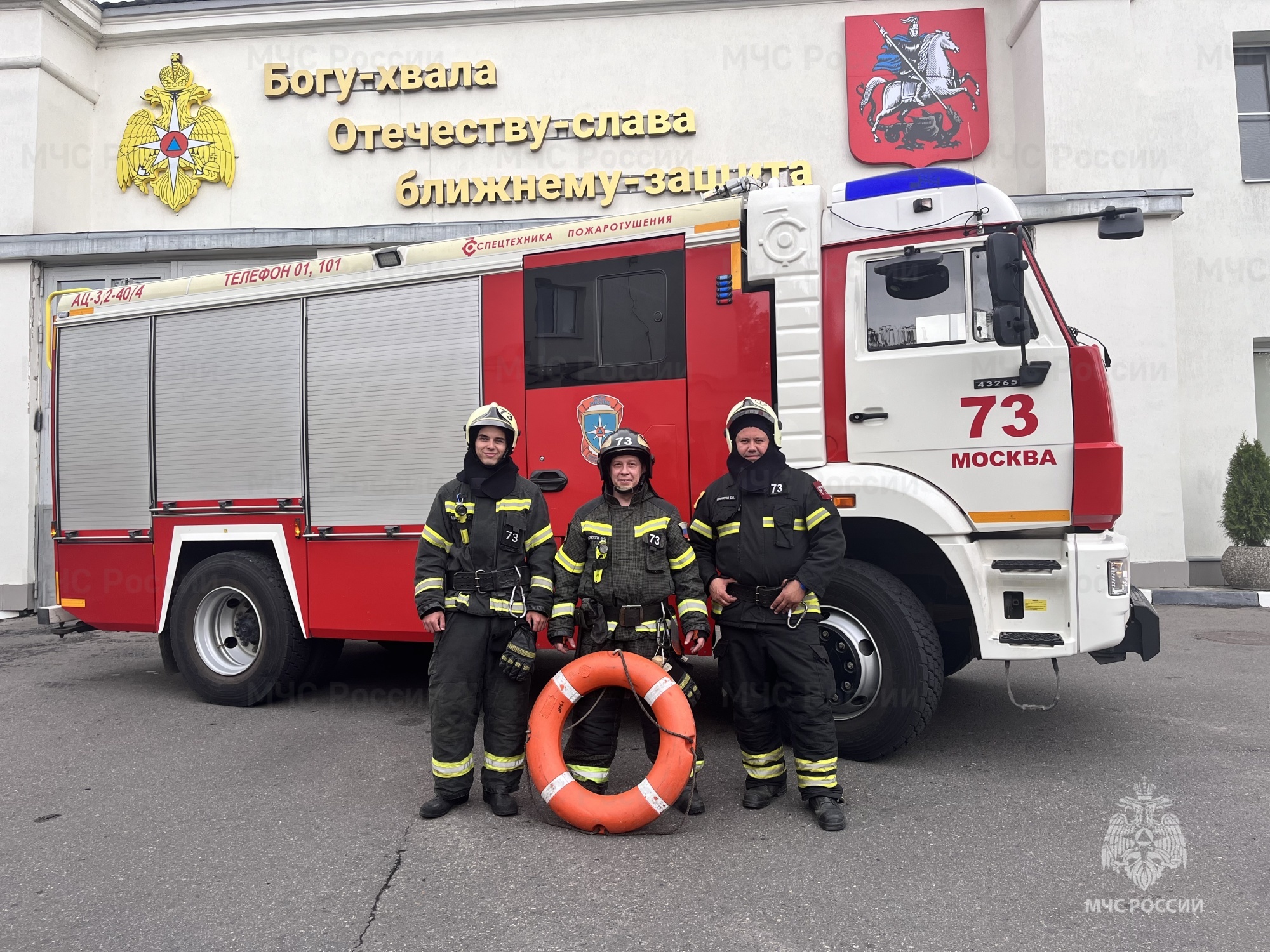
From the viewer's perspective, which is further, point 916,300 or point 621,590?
point 916,300

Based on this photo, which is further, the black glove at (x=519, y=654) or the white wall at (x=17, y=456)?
the white wall at (x=17, y=456)

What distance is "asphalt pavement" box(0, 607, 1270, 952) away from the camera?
3.03 m

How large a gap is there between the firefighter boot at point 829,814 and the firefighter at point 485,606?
56.0 inches

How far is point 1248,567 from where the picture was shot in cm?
973

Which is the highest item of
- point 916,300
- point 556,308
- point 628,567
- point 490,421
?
point 556,308

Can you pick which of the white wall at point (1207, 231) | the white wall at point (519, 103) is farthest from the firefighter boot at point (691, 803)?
the white wall at point (1207, 231)

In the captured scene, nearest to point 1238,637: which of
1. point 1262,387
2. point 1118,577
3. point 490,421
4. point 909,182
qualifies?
point 1118,577

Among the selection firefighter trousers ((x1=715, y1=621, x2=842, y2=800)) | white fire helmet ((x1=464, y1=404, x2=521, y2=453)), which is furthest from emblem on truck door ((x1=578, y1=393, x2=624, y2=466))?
firefighter trousers ((x1=715, y1=621, x2=842, y2=800))

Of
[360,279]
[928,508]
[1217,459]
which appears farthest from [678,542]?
[1217,459]

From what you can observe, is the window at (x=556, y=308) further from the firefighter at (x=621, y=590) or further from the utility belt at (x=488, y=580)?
the utility belt at (x=488, y=580)

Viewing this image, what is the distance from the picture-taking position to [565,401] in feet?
17.7

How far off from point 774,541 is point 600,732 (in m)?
1.23

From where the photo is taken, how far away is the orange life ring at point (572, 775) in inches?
150

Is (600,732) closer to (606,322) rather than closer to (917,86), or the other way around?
(606,322)
